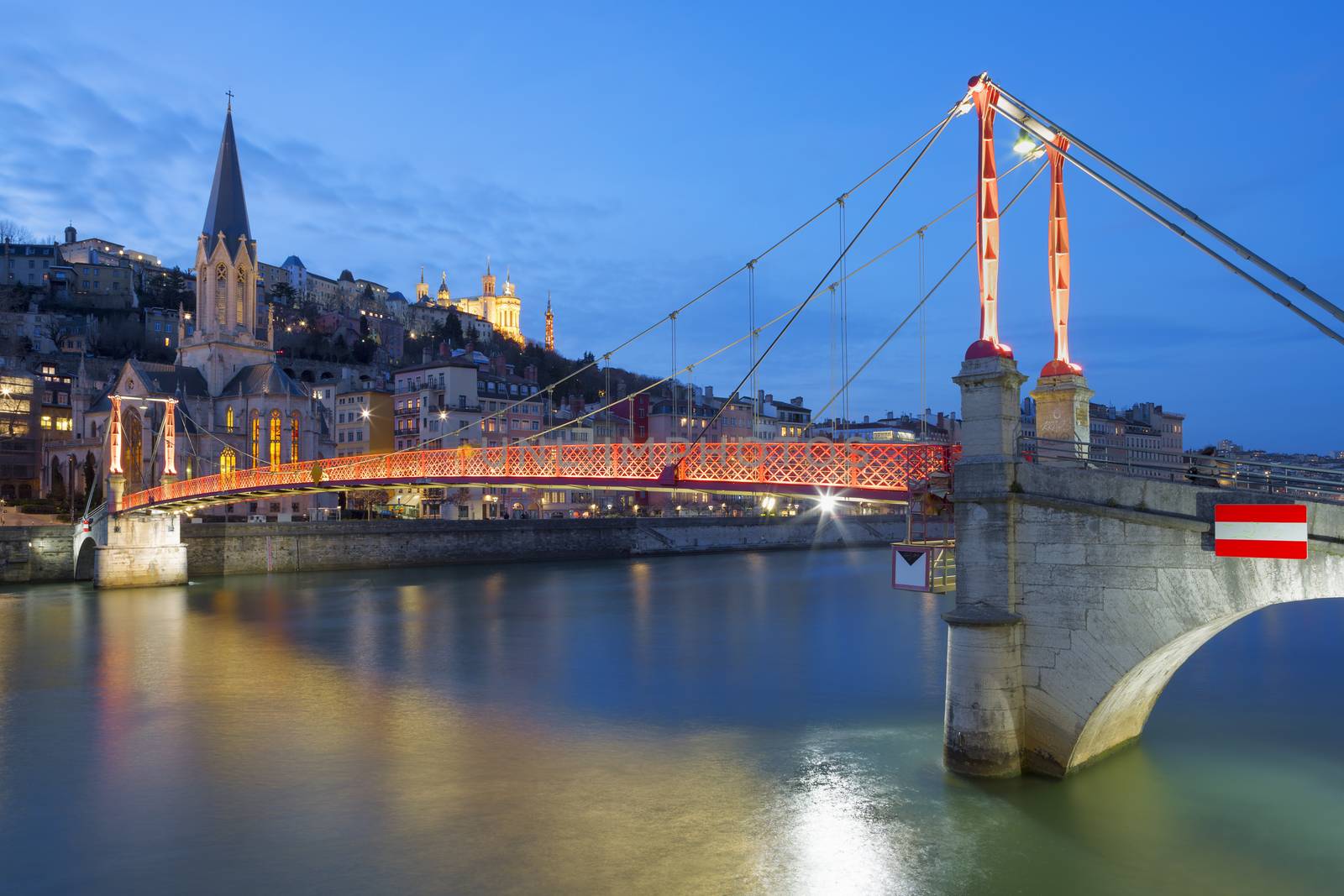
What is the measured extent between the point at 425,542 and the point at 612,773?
1696 inches

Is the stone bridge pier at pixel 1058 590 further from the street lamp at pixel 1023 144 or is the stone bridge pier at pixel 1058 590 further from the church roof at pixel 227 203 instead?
the church roof at pixel 227 203

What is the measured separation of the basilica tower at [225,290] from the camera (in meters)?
74.9

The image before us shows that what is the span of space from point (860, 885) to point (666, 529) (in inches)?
2254

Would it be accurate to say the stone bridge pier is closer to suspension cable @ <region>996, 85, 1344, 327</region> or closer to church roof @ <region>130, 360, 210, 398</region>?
suspension cable @ <region>996, 85, 1344, 327</region>

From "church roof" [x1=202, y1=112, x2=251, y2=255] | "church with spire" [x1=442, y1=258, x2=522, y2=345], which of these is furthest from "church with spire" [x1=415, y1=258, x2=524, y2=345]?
"church roof" [x1=202, y1=112, x2=251, y2=255]

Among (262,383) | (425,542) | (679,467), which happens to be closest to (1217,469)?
(679,467)

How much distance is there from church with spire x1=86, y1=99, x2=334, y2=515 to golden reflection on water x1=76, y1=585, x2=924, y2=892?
49.2 m

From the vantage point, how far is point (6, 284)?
11838 cm

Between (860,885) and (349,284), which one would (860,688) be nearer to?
(860,885)

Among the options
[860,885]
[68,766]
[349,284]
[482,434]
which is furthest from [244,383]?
[349,284]

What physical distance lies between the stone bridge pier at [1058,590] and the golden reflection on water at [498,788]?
7.44ft

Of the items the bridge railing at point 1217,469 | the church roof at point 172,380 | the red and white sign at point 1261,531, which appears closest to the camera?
the red and white sign at point 1261,531

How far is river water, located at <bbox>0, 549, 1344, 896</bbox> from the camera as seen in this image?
436 inches

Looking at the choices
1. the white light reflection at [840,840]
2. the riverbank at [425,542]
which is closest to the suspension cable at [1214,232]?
the white light reflection at [840,840]
